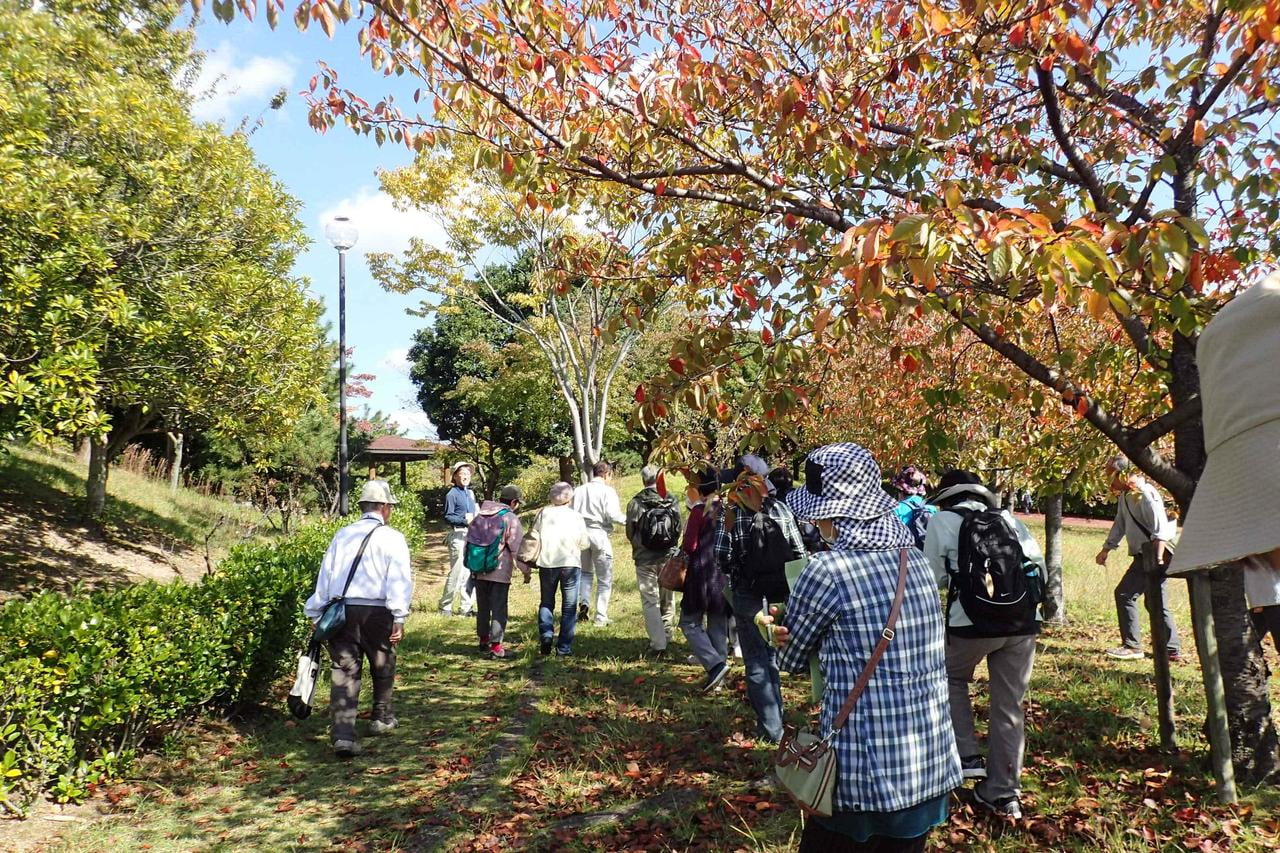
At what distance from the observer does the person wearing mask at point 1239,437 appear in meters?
1.04

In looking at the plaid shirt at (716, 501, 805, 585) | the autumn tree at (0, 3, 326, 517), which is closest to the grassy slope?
the autumn tree at (0, 3, 326, 517)

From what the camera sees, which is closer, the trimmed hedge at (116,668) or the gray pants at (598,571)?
the trimmed hedge at (116,668)

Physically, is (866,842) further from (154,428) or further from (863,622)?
(154,428)

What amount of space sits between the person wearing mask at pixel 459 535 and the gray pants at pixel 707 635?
4936 mm

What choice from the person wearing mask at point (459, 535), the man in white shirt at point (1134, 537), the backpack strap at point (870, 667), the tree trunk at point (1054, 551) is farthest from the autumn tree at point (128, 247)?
the tree trunk at point (1054, 551)

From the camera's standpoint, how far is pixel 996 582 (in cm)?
412

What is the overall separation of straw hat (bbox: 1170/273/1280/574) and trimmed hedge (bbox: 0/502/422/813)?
5.58 metres

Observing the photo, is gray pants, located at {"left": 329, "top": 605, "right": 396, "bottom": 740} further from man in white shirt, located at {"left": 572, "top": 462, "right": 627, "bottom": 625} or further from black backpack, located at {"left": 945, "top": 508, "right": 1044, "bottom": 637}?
black backpack, located at {"left": 945, "top": 508, "right": 1044, "bottom": 637}

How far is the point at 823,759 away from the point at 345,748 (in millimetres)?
4371

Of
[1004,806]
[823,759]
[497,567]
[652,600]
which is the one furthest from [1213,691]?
[497,567]

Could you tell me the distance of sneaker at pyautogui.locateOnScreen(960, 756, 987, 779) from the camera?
4578 mm

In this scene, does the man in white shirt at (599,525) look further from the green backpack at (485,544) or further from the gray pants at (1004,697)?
the gray pants at (1004,697)

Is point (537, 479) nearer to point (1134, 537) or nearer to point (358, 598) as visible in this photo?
point (1134, 537)

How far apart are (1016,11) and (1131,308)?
2.10 meters
